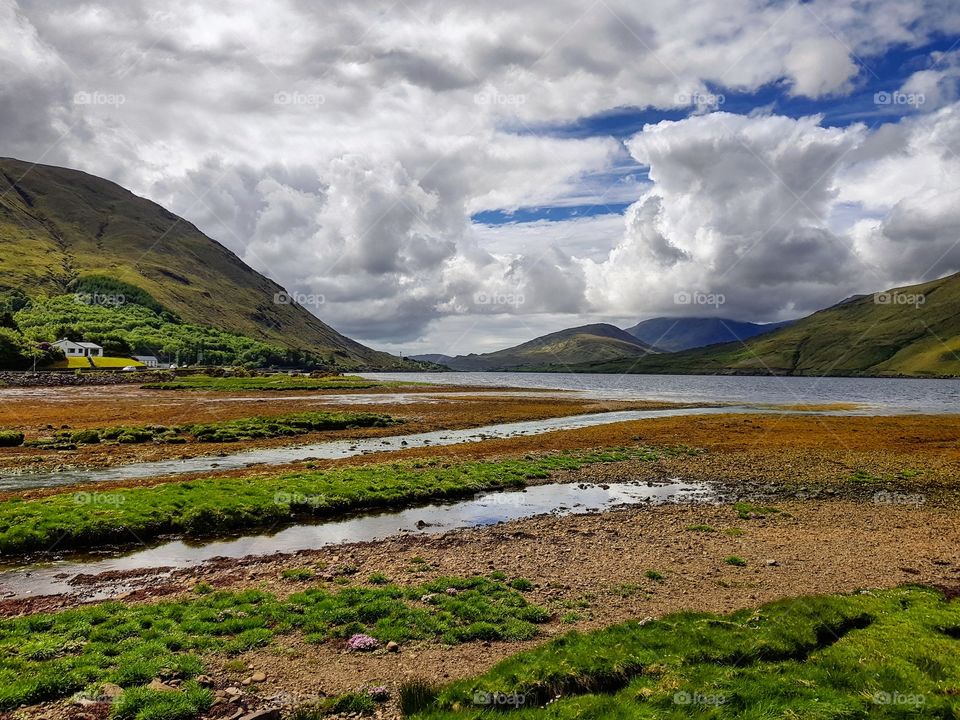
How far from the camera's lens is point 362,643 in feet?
44.6

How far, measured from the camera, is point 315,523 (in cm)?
2644

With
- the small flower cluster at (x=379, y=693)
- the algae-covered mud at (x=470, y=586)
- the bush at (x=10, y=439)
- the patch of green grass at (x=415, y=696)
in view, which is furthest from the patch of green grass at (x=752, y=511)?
the bush at (x=10, y=439)

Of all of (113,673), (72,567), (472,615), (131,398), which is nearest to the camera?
(113,673)

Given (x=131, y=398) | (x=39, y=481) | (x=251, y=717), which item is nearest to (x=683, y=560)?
(x=251, y=717)

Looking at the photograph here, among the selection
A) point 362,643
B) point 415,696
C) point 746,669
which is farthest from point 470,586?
point 746,669

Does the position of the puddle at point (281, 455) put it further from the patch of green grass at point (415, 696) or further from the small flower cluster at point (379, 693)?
the patch of green grass at point (415, 696)

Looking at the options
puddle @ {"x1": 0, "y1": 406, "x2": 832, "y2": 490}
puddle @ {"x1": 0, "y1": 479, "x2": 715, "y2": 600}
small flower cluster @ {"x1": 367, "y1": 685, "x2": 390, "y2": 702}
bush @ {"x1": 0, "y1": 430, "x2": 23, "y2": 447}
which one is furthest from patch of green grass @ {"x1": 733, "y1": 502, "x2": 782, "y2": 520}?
bush @ {"x1": 0, "y1": 430, "x2": 23, "y2": 447}

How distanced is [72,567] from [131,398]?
91.5 m

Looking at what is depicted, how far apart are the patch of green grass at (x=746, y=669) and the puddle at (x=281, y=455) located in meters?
33.5

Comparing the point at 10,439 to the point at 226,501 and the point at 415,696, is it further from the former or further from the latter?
Result: the point at 415,696

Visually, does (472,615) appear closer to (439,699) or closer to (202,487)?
(439,699)

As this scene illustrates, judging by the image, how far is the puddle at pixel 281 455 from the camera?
3425 centimetres

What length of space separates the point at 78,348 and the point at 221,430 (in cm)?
17385

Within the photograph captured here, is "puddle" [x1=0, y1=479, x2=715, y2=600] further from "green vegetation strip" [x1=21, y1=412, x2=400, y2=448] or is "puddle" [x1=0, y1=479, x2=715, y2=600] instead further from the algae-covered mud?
"green vegetation strip" [x1=21, y1=412, x2=400, y2=448]
